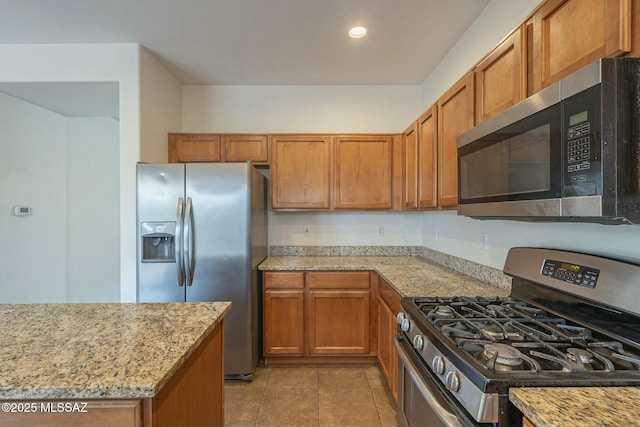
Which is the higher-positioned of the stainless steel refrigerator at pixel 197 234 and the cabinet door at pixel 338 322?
the stainless steel refrigerator at pixel 197 234

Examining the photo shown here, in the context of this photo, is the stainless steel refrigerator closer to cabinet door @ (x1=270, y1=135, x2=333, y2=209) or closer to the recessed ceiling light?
cabinet door @ (x1=270, y1=135, x2=333, y2=209)

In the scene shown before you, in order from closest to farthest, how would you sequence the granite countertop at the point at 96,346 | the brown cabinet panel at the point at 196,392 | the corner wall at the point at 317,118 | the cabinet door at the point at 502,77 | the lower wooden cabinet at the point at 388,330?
the granite countertop at the point at 96,346 < the brown cabinet panel at the point at 196,392 < the cabinet door at the point at 502,77 < the lower wooden cabinet at the point at 388,330 < the corner wall at the point at 317,118

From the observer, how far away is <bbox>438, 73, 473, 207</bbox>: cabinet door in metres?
1.70

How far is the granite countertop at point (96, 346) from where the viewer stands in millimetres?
762

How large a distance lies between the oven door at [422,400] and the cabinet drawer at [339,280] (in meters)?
1.18

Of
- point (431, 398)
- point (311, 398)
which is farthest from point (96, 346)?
point (311, 398)

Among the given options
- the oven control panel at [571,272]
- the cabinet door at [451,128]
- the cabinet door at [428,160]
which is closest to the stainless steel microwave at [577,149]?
the oven control panel at [571,272]

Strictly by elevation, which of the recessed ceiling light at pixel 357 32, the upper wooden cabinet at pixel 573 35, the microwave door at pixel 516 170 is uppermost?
the recessed ceiling light at pixel 357 32

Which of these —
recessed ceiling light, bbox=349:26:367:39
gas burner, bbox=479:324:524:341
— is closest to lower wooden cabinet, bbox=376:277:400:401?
gas burner, bbox=479:324:524:341

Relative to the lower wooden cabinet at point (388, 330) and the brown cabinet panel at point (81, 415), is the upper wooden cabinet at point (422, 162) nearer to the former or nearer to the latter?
the lower wooden cabinet at point (388, 330)

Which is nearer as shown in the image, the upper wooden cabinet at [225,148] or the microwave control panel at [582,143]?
the microwave control panel at [582,143]

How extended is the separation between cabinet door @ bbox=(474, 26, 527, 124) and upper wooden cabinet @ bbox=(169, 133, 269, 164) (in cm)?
Result: 199

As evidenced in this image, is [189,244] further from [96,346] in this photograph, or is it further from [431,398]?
[431,398]

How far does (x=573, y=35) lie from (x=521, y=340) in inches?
40.2
